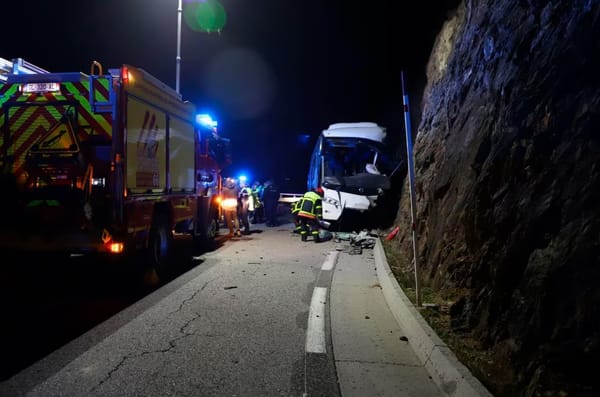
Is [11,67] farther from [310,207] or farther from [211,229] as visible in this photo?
[310,207]

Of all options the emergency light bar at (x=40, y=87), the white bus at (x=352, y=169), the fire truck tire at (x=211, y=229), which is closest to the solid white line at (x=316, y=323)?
the emergency light bar at (x=40, y=87)

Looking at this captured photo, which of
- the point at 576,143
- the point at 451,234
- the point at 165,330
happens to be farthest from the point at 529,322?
the point at 165,330

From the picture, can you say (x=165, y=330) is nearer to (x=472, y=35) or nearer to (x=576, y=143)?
(x=576, y=143)

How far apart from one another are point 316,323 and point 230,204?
8.55 m

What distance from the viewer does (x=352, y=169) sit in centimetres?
1501

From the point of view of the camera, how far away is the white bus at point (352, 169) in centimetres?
1371

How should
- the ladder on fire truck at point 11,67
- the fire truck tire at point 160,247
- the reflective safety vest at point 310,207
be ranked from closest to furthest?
the ladder on fire truck at point 11,67, the fire truck tire at point 160,247, the reflective safety vest at point 310,207

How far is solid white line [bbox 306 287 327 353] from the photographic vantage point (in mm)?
4377

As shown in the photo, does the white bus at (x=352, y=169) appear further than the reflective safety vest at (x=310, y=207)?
Yes

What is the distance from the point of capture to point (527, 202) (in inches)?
152

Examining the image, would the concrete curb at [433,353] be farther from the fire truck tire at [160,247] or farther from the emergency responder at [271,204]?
the emergency responder at [271,204]

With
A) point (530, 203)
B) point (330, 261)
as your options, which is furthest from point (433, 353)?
point (330, 261)

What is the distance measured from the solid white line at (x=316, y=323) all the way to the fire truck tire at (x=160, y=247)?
300cm

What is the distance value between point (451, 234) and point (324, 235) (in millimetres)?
7153
